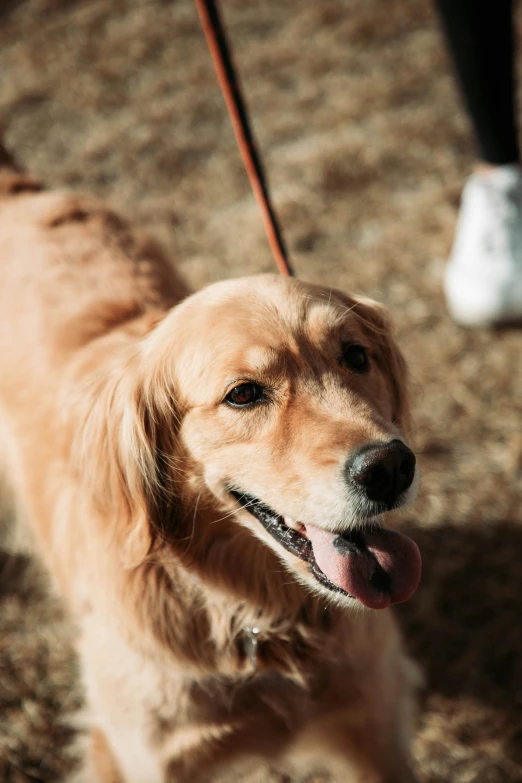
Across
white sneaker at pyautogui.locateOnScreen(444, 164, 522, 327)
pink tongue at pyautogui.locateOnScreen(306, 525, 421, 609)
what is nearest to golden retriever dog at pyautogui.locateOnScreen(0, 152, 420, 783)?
pink tongue at pyautogui.locateOnScreen(306, 525, 421, 609)

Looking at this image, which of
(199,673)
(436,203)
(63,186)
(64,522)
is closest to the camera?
(199,673)

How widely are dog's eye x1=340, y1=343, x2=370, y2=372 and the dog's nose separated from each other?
31cm

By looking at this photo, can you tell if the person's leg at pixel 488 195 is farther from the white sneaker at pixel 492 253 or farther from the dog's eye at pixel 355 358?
the dog's eye at pixel 355 358

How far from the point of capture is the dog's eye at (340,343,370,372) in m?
1.72

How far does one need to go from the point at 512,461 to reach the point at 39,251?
1.98 metres

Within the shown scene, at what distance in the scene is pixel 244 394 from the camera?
1.63 m

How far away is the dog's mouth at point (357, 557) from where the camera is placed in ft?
5.07

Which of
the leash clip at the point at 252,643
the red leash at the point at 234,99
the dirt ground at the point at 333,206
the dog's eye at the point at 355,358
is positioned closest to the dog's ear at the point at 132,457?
the leash clip at the point at 252,643

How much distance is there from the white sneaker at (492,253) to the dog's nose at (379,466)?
2.05m

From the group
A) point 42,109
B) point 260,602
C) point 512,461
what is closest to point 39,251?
point 260,602

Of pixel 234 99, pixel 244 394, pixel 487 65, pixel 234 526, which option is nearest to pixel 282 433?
pixel 244 394

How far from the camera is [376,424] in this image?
1.53 metres

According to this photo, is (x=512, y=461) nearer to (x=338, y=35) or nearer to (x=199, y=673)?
(x=199, y=673)

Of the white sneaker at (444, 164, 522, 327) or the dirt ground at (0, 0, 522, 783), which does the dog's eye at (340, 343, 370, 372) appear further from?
the white sneaker at (444, 164, 522, 327)
